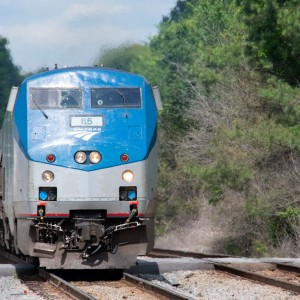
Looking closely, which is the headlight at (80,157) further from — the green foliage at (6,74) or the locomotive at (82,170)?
the green foliage at (6,74)

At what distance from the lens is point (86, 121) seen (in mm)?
15406

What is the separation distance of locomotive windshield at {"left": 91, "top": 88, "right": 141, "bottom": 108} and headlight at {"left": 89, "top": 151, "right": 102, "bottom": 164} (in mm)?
953

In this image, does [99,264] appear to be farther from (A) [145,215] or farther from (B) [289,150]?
(B) [289,150]

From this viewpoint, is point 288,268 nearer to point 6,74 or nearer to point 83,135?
point 83,135

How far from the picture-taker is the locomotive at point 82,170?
48.9 ft

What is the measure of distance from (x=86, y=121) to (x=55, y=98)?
67 cm

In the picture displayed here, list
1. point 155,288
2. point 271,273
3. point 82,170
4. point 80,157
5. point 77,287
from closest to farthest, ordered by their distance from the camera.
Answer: point 155,288, point 77,287, point 82,170, point 80,157, point 271,273

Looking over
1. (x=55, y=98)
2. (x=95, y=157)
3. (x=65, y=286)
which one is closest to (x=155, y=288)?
(x=65, y=286)

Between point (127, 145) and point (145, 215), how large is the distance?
116 centimetres

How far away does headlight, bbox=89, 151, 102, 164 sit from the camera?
15.0 metres

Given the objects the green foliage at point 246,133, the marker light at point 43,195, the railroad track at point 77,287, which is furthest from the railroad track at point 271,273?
the green foliage at point 246,133

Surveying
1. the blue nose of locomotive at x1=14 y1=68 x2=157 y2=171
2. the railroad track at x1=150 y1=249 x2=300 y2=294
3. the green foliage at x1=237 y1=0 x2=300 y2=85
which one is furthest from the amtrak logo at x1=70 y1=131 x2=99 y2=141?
the green foliage at x1=237 y1=0 x2=300 y2=85

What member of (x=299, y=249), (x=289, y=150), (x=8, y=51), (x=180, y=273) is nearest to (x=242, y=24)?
(x=289, y=150)

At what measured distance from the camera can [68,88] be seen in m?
15.7
